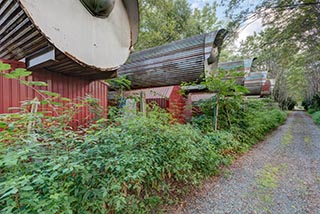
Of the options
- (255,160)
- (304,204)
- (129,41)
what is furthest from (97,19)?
(255,160)

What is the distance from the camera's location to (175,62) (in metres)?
5.06

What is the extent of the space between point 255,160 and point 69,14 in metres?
5.43

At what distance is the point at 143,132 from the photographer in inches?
93.7

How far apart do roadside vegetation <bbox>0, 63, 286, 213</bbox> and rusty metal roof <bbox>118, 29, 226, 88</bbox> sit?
2341mm

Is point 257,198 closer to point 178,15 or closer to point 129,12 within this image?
point 129,12

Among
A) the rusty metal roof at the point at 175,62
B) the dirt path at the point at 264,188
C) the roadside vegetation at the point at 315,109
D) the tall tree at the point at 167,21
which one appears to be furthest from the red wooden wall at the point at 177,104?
the roadside vegetation at the point at 315,109

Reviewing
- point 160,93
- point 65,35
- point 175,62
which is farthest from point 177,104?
point 65,35

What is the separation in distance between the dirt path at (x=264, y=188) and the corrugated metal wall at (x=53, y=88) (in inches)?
103

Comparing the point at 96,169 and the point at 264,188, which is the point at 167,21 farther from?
the point at 96,169

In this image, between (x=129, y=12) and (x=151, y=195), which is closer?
(x=151, y=195)

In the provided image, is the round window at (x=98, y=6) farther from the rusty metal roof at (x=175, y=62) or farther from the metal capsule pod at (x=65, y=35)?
the rusty metal roof at (x=175, y=62)

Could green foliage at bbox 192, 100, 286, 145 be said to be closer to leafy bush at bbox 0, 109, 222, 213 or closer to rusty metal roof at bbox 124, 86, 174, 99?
rusty metal roof at bbox 124, 86, 174, 99

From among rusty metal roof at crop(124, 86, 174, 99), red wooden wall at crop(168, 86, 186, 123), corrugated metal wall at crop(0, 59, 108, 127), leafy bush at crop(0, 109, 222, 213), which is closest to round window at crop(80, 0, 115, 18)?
corrugated metal wall at crop(0, 59, 108, 127)

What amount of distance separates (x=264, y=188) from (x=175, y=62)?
12.9 ft
